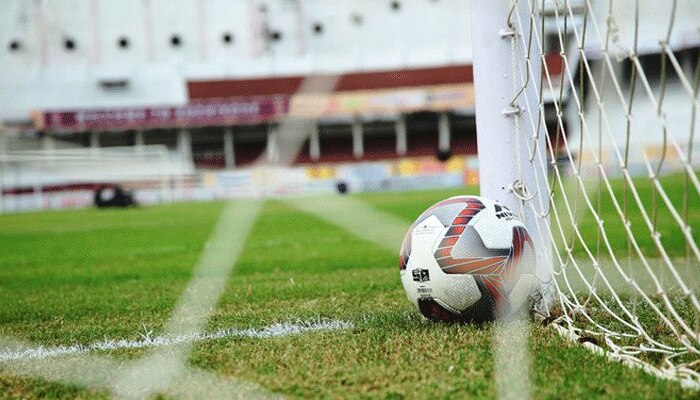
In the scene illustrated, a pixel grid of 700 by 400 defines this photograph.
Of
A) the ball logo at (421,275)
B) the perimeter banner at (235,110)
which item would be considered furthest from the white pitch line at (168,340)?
the perimeter banner at (235,110)

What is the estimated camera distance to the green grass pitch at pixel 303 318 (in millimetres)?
2037

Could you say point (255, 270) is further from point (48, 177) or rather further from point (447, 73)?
point (447, 73)

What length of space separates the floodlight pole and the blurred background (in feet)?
83.9

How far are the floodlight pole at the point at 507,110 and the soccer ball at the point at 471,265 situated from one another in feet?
0.83

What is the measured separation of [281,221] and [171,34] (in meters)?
27.9

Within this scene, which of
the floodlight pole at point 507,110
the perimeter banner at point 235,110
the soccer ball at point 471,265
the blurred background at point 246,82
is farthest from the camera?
the blurred background at point 246,82

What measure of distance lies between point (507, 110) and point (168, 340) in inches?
60.4

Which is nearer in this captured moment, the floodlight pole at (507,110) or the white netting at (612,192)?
the white netting at (612,192)

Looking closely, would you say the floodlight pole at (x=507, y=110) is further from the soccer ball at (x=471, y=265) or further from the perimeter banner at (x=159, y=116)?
the perimeter banner at (x=159, y=116)

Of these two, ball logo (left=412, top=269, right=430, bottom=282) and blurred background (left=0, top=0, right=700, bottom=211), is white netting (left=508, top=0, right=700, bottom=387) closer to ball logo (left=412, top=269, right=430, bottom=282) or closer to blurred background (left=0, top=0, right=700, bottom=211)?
ball logo (left=412, top=269, right=430, bottom=282)

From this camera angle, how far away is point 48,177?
26.8 metres

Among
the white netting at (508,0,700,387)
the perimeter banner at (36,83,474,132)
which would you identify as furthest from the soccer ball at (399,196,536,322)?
the perimeter banner at (36,83,474,132)

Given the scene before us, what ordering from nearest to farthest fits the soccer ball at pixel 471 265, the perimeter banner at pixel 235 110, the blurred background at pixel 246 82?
1. the soccer ball at pixel 471 265
2. the perimeter banner at pixel 235 110
3. the blurred background at pixel 246 82

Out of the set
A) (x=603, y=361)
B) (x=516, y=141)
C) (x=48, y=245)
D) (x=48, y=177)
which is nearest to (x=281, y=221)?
(x=48, y=245)
